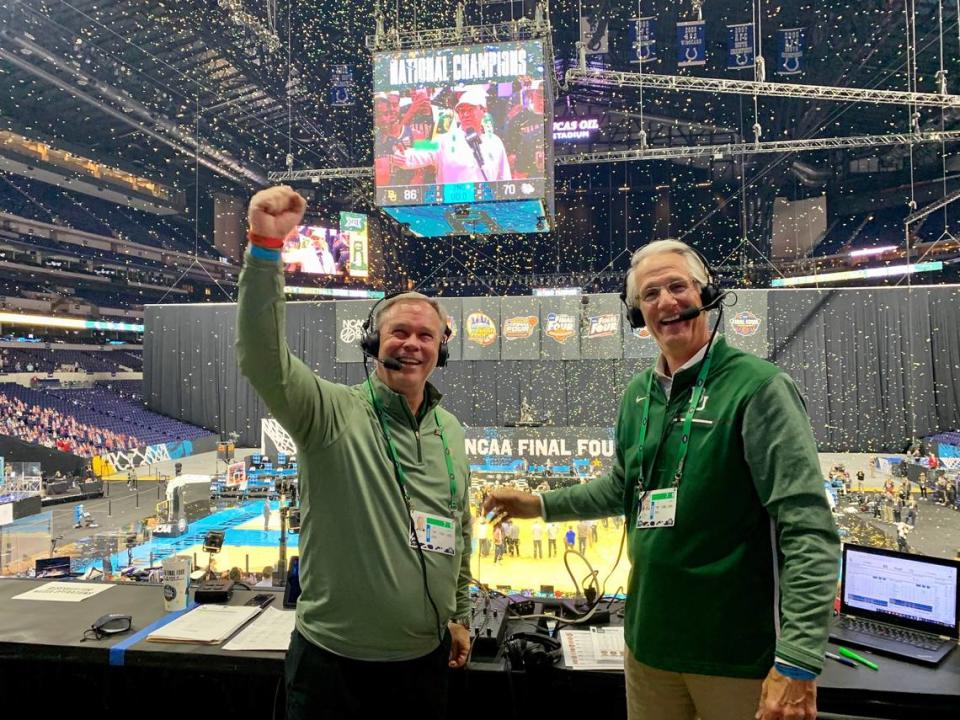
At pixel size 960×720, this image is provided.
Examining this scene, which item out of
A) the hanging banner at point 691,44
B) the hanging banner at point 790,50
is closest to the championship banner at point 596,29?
the hanging banner at point 691,44

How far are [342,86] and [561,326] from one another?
784 centimetres

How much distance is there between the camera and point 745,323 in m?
11.8

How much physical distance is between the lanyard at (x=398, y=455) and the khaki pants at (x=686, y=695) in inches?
20.4

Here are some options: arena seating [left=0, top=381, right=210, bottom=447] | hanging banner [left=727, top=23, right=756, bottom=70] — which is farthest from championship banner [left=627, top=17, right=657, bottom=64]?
arena seating [left=0, top=381, right=210, bottom=447]

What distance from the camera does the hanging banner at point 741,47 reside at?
12.1m

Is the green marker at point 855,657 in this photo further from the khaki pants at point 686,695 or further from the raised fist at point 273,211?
the raised fist at point 273,211

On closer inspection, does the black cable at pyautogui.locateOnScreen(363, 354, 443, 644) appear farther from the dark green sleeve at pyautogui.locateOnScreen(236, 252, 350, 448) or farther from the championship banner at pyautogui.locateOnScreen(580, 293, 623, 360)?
the championship banner at pyautogui.locateOnScreen(580, 293, 623, 360)

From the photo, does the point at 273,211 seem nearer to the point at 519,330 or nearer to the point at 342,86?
the point at 519,330

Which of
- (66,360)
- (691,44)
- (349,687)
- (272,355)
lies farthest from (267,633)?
(66,360)

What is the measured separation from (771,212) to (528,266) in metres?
7.13

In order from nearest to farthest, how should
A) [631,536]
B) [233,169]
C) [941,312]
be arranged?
[631,536] < [941,312] < [233,169]

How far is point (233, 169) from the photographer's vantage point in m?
16.9

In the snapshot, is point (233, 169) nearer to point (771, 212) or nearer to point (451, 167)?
point (451, 167)

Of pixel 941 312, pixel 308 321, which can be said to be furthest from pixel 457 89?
pixel 941 312
